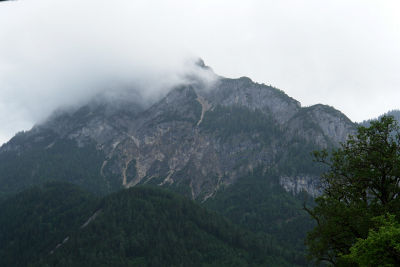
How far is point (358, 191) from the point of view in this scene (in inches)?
1206

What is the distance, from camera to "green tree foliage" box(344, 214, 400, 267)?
71.4 feet

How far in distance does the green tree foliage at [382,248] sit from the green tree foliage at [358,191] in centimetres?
461

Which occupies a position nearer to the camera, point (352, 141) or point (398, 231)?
point (398, 231)

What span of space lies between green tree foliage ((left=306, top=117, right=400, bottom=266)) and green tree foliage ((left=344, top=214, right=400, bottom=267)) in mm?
4606

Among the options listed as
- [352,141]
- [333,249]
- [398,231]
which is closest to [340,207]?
[333,249]

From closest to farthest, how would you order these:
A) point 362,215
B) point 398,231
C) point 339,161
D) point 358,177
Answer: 1. point 398,231
2. point 362,215
3. point 358,177
4. point 339,161

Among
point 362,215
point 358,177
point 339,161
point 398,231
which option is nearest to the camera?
point 398,231

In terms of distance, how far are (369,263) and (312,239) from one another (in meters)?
9.13

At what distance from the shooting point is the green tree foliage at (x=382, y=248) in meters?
21.8

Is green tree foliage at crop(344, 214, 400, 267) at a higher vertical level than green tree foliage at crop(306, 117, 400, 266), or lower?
lower

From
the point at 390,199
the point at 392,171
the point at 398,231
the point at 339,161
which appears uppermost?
the point at 339,161

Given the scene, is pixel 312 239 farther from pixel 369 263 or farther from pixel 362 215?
pixel 369 263

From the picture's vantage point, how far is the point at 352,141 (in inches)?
1250

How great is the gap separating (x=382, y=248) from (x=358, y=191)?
896 cm
